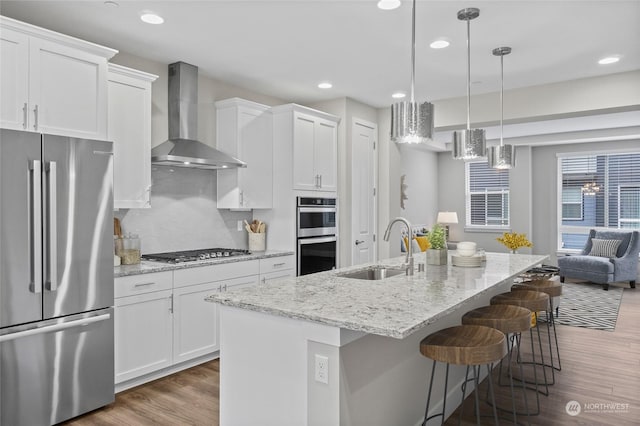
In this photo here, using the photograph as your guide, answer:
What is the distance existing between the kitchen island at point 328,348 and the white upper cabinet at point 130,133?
1668mm

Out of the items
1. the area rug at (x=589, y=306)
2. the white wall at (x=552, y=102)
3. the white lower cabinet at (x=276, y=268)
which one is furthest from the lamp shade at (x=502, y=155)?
the area rug at (x=589, y=306)

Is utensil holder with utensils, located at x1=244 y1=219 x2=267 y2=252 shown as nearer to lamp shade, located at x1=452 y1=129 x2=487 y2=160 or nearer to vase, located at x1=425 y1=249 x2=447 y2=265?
vase, located at x1=425 y1=249 x2=447 y2=265

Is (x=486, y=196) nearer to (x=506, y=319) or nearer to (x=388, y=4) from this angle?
(x=388, y=4)

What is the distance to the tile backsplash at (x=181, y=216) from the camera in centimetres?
389

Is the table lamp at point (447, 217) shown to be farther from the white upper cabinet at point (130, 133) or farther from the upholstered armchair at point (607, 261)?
the white upper cabinet at point (130, 133)

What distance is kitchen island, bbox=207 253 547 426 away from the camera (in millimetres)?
1822

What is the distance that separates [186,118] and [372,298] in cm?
269

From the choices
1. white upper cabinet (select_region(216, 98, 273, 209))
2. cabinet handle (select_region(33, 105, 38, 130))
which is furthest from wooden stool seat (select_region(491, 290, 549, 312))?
cabinet handle (select_region(33, 105, 38, 130))

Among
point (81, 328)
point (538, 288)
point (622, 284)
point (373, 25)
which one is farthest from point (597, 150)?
point (81, 328)

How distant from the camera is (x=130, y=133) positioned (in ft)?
11.4

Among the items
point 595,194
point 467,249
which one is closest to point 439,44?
point 467,249

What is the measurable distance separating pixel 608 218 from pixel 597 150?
4.30 ft

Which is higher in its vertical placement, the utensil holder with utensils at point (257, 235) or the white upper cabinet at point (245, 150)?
the white upper cabinet at point (245, 150)

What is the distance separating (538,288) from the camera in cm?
344
